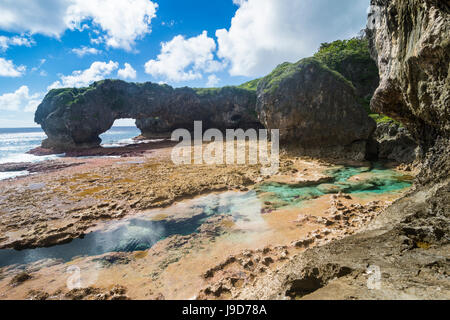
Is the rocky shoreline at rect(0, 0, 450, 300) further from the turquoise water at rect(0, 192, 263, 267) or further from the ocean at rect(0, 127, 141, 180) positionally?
the ocean at rect(0, 127, 141, 180)

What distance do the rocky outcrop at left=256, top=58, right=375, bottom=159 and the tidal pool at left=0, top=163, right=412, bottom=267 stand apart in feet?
17.0

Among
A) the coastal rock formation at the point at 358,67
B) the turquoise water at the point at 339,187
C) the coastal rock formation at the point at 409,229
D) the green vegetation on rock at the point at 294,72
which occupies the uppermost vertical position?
the coastal rock formation at the point at 358,67

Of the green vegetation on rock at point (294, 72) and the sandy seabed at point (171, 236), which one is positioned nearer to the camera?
the sandy seabed at point (171, 236)

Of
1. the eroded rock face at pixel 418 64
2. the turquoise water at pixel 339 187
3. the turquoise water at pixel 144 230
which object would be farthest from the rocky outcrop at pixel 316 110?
the turquoise water at pixel 144 230

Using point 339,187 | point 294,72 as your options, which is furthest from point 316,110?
point 339,187

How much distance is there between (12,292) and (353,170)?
57.8 ft

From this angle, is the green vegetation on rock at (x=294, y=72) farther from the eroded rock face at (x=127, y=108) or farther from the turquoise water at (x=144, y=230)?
the eroded rock face at (x=127, y=108)


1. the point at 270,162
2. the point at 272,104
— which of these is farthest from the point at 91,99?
the point at 270,162

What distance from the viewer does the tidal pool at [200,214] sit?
24.3 ft

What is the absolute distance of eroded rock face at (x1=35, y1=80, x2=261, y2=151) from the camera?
37469mm

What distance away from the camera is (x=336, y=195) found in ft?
33.8

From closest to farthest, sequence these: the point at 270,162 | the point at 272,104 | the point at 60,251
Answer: the point at 60,251
the point at 270,162
the point at 272,104

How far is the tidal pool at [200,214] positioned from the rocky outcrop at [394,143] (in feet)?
9.13

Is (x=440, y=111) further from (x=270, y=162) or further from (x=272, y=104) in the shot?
(x=272, y=104)
